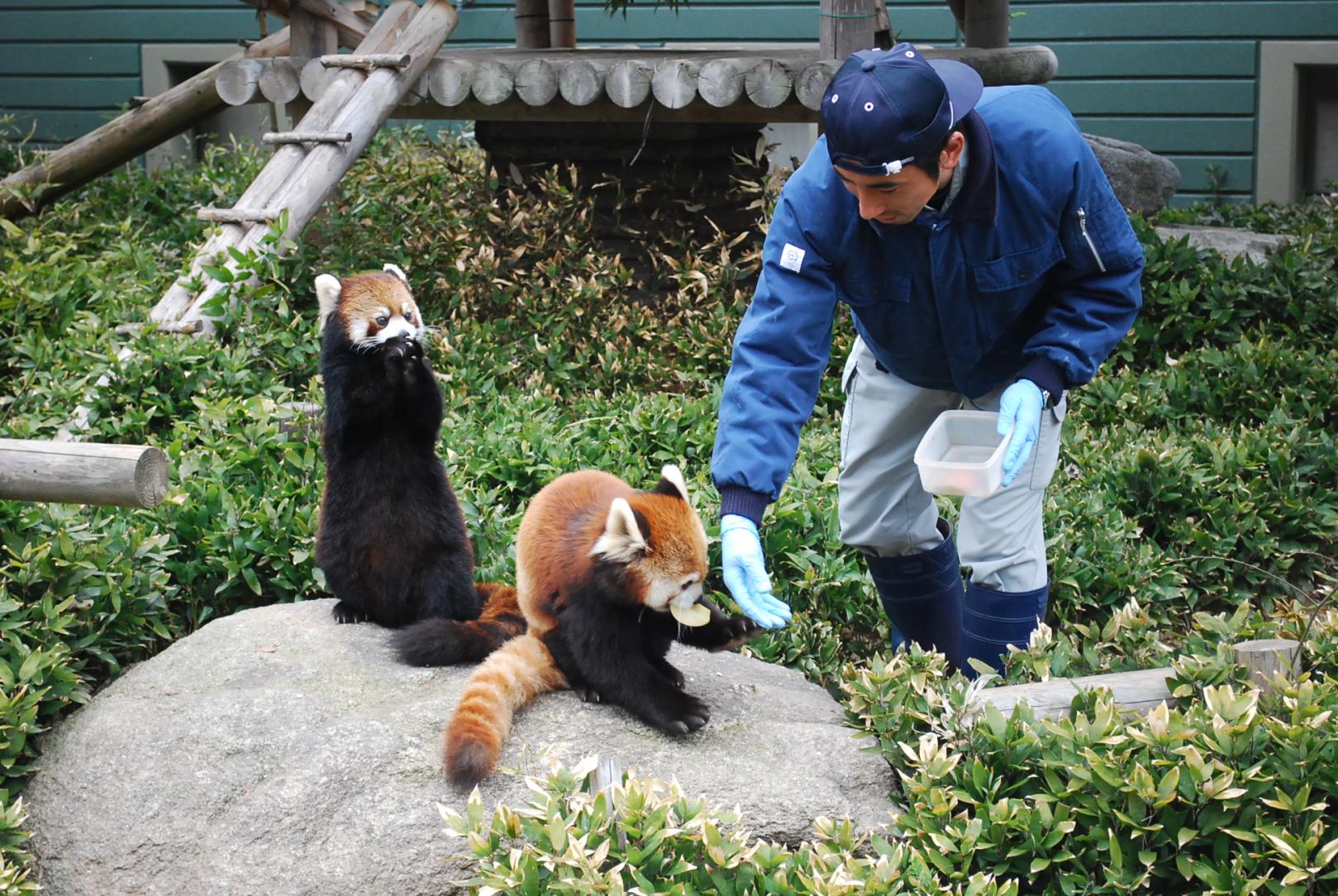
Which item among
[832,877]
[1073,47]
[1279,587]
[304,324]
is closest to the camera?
[832,877]

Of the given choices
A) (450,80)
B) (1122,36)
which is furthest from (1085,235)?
(1122,36)

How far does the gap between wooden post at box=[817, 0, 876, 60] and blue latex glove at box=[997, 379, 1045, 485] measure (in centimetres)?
394

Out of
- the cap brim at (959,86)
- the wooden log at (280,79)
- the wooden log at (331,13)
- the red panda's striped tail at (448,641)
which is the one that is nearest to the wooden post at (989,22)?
the wooden log at (331,13)

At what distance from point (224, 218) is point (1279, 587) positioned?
16.5ft

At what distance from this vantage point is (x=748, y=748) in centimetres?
321

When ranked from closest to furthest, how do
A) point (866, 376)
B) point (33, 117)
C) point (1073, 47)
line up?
1. point (866, 376)
2. point (1073, 47)
3. point (33, 117)

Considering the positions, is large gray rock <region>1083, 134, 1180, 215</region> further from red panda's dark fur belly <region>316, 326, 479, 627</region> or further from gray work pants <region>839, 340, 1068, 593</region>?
red panda's dark fur belly <region>316, 326, 479, 627</region>

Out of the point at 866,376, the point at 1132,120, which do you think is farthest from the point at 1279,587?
the point at 1132,120

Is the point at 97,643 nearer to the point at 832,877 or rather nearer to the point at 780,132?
the point at 832,877

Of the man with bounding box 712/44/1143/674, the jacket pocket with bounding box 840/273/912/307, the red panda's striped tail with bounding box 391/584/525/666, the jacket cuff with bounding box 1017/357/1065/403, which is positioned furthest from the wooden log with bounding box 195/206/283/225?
the jacket cuff with bounding box 1017/357/1065/403

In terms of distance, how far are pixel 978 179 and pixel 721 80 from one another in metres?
3.67

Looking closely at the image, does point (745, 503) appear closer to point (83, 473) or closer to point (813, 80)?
point (83, 473)

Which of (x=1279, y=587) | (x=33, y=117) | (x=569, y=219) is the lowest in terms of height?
(x=1279, y=587)

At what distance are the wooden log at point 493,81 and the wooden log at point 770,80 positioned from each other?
1.26m
